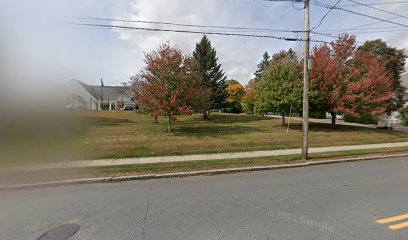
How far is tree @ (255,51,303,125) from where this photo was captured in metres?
17.2

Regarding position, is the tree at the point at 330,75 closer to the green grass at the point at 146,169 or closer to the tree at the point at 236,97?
the green grass at the point at 146,169

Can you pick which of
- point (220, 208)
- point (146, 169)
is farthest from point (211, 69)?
point (220, 208)

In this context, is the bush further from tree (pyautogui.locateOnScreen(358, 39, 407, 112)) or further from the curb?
the curb

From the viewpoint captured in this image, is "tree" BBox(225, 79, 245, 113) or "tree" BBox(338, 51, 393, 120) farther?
"tree" BBox(225, 79, 245, 113)

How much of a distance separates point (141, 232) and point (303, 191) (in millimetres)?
3913

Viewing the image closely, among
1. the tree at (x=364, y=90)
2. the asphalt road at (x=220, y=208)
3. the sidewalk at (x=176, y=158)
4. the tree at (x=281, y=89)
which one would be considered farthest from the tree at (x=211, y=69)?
the asphalt road at (x=220, y=208)

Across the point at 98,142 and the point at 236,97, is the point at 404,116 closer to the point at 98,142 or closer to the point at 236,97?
the point at 98,142

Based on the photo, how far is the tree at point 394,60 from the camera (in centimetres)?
2474

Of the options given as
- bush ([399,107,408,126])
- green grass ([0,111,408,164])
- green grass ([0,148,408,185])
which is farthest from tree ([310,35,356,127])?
bush ([399,107,408,126])

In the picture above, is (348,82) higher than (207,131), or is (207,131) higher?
Answer: (348,82)

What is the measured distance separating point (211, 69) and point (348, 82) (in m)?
16.8

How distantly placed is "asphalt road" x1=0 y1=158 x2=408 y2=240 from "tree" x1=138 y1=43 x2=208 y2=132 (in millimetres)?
7340

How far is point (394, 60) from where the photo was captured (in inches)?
977

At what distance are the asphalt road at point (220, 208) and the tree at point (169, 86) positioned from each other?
7.34m
